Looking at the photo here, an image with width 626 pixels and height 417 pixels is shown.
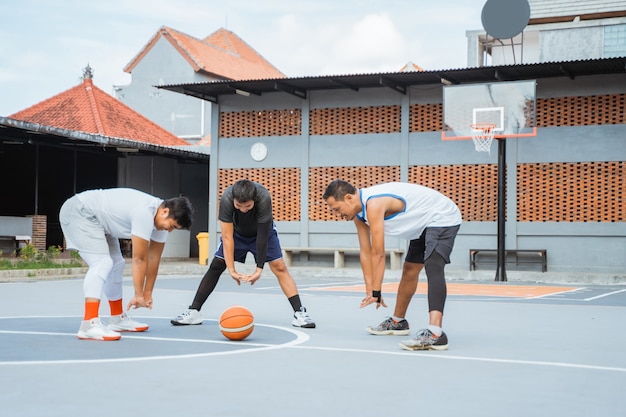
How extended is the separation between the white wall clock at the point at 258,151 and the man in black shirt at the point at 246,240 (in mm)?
19466

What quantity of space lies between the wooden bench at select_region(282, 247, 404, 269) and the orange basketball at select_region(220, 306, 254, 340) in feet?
59.6

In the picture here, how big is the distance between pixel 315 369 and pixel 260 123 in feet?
76.6

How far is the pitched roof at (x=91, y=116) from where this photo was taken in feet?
110

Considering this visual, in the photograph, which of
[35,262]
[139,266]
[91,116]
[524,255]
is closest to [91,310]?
[139,266]

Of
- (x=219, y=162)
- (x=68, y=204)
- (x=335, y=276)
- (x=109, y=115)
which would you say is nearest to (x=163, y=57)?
(x=109, y=115)

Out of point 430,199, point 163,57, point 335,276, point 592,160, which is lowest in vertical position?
point 335,276

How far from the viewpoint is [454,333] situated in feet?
29.1

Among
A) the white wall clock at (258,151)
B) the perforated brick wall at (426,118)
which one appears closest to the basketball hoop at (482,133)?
the perforated brick wall at (426,118)

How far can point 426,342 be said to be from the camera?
23.9ft

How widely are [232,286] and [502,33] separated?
43.3 feet

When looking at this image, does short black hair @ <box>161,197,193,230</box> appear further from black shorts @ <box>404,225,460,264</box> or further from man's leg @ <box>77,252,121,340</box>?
black shorts @ <box>404,225,460,264</box>

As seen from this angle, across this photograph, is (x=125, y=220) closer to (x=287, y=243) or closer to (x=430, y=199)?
(x=430, y=199)

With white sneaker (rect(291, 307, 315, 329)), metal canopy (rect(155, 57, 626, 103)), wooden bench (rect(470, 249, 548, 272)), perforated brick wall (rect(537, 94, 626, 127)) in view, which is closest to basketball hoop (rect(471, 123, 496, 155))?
metal canopy (rect(155, 57, 626, 103))

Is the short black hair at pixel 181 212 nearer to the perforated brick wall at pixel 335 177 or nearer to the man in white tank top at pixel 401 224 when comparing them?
the man in white tank top at pixel 401 224
